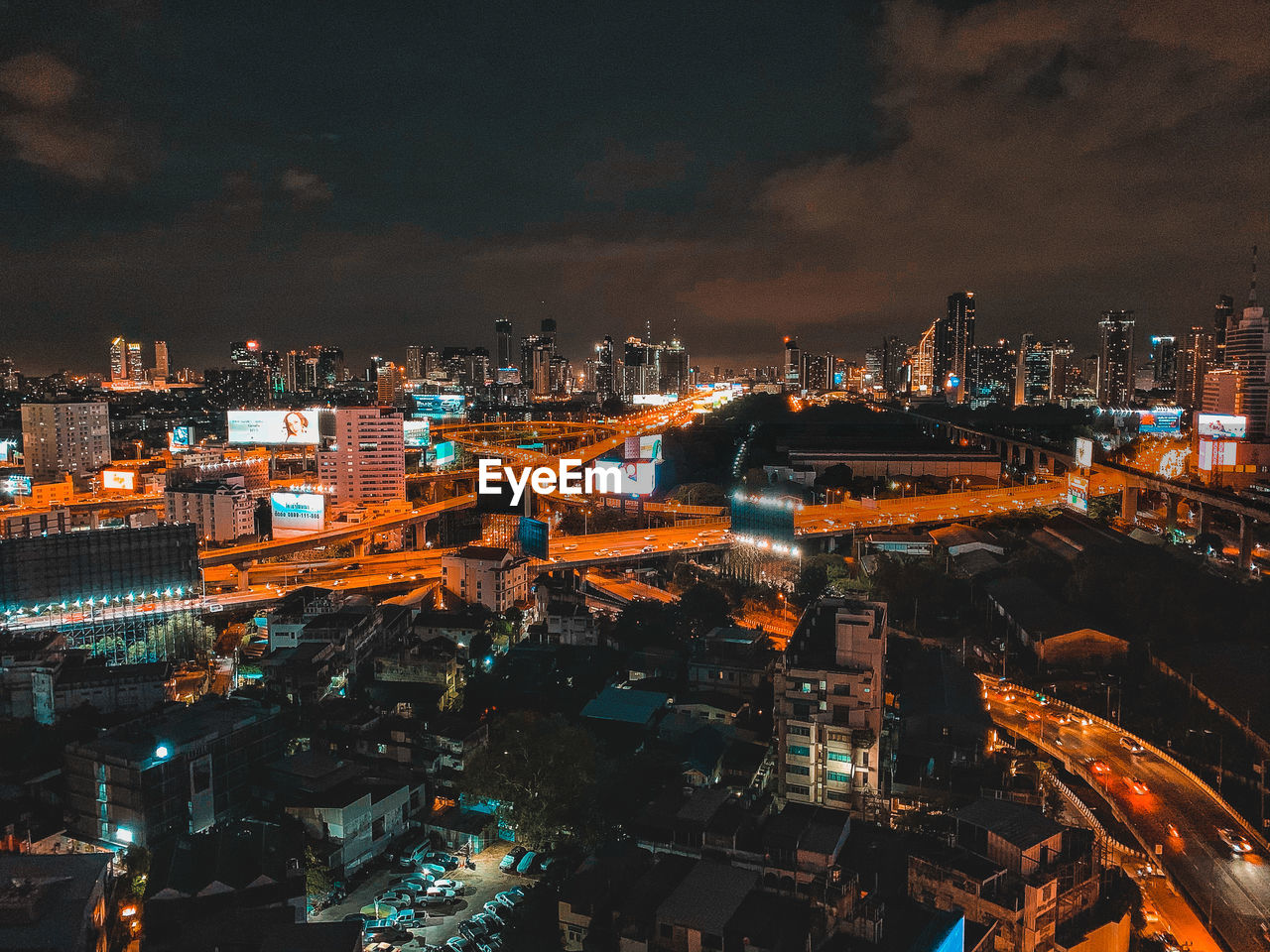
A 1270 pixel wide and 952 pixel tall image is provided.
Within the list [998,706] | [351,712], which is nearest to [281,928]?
[351,712]

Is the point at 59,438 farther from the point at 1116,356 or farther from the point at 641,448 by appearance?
the point at 1116,356

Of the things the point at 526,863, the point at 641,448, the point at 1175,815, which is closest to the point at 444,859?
the point at 526,863

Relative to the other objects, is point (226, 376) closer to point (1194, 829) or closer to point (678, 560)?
point (678, 560)

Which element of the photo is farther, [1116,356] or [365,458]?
[1116,356]

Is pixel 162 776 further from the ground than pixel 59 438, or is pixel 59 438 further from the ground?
pixel 59 438

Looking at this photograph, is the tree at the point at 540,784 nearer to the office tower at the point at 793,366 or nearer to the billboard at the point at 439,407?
the billboard at the point at 439,407

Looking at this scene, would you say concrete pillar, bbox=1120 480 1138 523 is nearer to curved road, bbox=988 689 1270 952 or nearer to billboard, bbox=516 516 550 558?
curved road, bbox=988 689 1270 952
